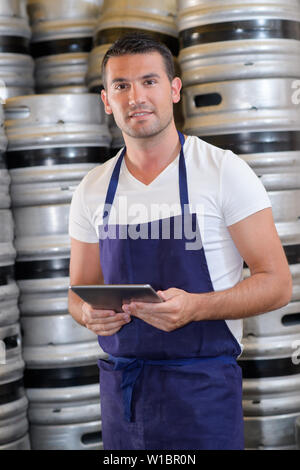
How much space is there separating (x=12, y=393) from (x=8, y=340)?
0.63 feet

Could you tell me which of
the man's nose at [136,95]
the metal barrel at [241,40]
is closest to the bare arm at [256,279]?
the man's nose at [136,95]

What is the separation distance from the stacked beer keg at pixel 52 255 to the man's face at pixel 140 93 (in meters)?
0.86

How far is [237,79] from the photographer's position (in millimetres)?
2484

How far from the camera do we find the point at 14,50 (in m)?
2.90

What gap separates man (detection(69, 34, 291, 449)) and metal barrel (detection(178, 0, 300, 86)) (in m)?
0.69

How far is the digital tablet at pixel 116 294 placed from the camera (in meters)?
1.46

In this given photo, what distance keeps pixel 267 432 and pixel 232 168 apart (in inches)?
48.5

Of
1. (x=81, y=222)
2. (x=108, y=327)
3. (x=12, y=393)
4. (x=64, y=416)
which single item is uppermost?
(x=81, y=222)

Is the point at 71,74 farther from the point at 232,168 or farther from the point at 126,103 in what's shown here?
the point at 232,168

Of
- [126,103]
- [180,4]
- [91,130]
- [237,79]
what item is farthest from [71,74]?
[126,103]

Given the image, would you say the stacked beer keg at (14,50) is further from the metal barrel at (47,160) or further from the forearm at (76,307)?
the forearm at (76,307)

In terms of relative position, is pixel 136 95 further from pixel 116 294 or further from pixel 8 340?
pixel 8 340

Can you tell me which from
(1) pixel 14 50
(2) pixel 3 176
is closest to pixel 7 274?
(2) pixel 3 176
